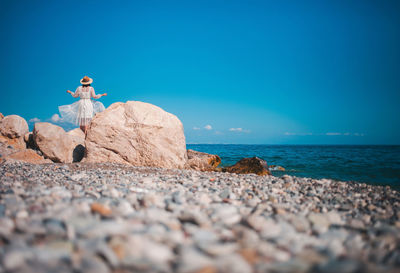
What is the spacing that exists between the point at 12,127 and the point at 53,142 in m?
2.96

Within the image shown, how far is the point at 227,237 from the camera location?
1981 millimetres

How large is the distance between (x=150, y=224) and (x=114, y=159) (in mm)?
6410

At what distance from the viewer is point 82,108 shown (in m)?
9.74

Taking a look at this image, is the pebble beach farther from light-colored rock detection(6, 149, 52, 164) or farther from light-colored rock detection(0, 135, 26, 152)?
light-colored rock detection(0, 135, 26, 152)

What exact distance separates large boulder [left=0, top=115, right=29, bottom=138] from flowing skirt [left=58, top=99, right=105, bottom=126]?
5.73 feet

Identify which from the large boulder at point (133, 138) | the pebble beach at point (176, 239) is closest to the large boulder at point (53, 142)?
the large boulder at point (133, 138)

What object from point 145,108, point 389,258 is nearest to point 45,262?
point 389,258

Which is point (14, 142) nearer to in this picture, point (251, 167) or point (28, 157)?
point (28, 157)

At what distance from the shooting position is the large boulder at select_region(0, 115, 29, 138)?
9422 millimetres

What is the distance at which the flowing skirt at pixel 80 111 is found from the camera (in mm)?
9773

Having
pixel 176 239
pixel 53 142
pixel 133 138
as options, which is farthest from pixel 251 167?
pixel 53 142

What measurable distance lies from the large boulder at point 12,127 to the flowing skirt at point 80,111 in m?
1.75

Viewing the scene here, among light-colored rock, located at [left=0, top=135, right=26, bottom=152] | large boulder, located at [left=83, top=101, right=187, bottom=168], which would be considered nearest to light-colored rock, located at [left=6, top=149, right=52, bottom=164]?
large boulder, located at [left=83, top=101, right=187, bottom=168]

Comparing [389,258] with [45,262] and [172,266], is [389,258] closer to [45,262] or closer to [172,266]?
[172,266]
